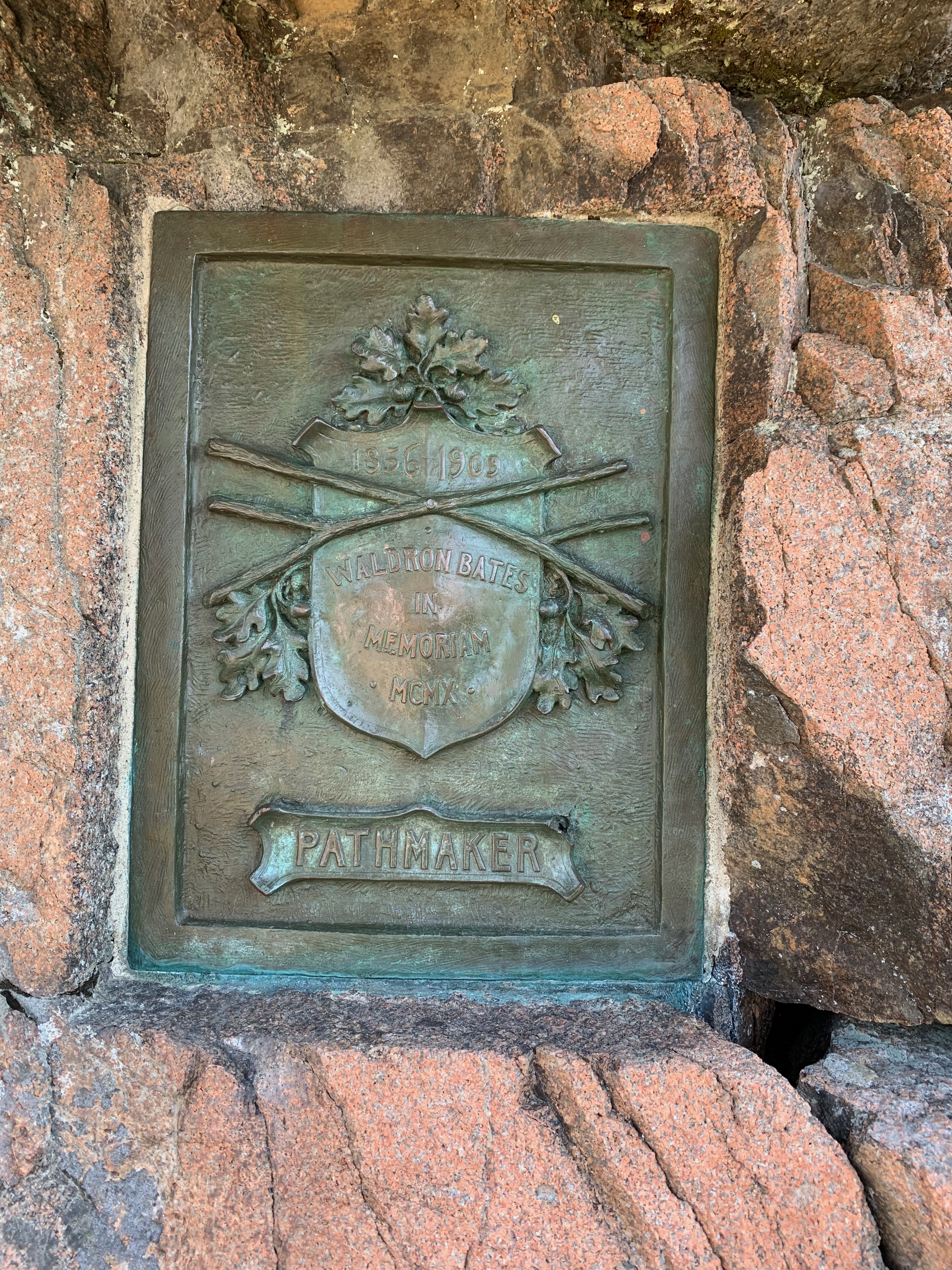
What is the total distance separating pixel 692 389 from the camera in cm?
188

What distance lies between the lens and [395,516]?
1.82 m

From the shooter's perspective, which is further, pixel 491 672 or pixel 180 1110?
A: pixel 491 672

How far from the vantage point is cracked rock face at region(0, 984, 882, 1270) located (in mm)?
1456

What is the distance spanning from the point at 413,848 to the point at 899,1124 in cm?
Result: 101

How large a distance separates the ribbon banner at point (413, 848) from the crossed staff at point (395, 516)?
0.49 metres

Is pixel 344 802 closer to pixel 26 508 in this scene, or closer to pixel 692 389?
pixel 26 508

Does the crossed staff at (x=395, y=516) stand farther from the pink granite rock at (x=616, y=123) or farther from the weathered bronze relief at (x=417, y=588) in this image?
the pink granite rock at (x=616, y=123)

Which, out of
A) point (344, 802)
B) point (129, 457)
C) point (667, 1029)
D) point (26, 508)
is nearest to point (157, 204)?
point (129, 457)

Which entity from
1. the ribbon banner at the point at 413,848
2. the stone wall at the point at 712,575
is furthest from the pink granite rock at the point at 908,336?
the ribbon banner at the point at 413,848

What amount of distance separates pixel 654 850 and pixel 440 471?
933 mm

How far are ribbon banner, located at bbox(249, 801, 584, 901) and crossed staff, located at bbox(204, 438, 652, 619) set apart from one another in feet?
1.61

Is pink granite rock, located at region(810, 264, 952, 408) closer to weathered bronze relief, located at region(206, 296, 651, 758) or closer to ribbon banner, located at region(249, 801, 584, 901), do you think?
weathered bronze relief, located at region(206, 296, 651, 758)

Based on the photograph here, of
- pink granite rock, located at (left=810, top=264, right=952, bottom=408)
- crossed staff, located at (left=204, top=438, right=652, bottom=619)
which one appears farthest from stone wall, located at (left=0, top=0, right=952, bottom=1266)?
crossed staff, located at (left=204, top=438, right=652, bottom=619)

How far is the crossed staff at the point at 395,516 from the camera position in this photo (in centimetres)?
183
